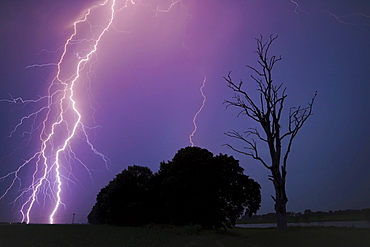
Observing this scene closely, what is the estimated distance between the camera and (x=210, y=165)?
86.5 feet

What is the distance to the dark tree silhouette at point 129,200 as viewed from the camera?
3328 cm

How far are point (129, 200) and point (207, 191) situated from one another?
13.1 meters

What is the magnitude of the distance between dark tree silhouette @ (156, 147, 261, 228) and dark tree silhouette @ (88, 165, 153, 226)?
6.61 metres

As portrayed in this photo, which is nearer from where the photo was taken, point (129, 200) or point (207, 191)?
point (207, 191)

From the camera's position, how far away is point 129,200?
3419 centimetres

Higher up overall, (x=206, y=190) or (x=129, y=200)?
(x=206, y=190)

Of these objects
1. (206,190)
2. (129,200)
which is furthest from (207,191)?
(129,200)

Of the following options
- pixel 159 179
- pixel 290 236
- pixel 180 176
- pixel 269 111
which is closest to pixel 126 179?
pixel 159 179

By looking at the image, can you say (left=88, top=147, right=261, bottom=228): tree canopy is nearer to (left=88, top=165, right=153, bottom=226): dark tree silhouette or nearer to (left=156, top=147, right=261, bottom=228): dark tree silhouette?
(left=156, top=147, right=261, bottom=228): dark tree silhouette

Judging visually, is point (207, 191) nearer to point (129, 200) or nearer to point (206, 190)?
point (206, 190)

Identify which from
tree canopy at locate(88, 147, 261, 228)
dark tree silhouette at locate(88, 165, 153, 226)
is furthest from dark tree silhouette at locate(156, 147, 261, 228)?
dark tree silhouette at locate(88, 165, 153, 226)

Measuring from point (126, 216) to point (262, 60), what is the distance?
82.1 ft

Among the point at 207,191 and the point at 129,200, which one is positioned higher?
the point at 207,191

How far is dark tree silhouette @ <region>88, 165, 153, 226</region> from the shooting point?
1310 inches
